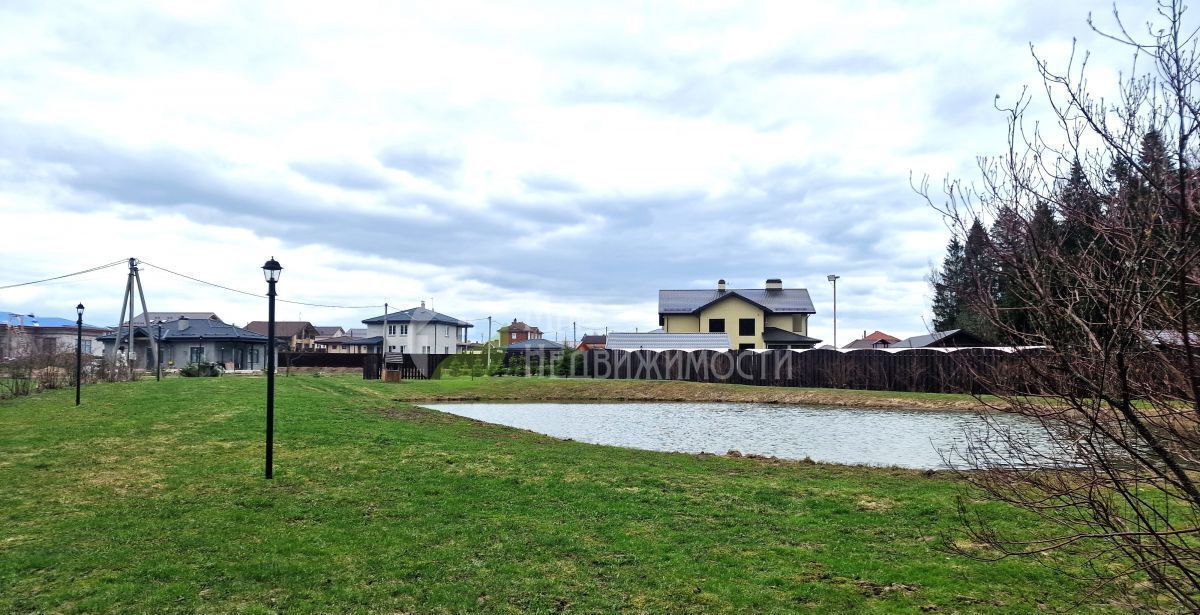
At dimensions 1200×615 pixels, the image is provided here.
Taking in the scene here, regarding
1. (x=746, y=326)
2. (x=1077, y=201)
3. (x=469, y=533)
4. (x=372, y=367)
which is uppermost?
(x=746, y=326)

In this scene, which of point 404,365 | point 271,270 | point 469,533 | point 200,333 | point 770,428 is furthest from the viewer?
point 200,333

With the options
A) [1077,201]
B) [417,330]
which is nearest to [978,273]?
[1077,201]

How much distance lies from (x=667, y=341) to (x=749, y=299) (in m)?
9.62

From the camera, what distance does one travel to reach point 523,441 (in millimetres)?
15438

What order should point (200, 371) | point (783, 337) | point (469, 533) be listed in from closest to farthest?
point (469, 533)
point (200, 371)
point (783, 337)

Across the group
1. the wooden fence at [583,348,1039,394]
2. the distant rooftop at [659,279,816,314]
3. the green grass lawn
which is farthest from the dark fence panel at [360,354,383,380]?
the green grass lawn

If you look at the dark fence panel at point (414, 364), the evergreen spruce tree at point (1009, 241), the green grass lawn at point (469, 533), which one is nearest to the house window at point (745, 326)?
the dark fence panel at point (414, 364)

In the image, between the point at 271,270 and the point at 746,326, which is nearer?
the point at 271,270

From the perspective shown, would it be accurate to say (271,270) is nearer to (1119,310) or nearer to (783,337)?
(1119,310)

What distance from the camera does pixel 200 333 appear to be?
5081 cm

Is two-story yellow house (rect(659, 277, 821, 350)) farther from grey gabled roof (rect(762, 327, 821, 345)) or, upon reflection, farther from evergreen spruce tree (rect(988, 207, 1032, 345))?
evergreen spruce tree (rect(988, 207, 1032, 345))

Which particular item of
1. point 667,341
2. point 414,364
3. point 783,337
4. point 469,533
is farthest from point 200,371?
point 783,337

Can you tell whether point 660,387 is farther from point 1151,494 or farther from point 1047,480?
point 1047,480

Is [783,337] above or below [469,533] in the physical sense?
above
